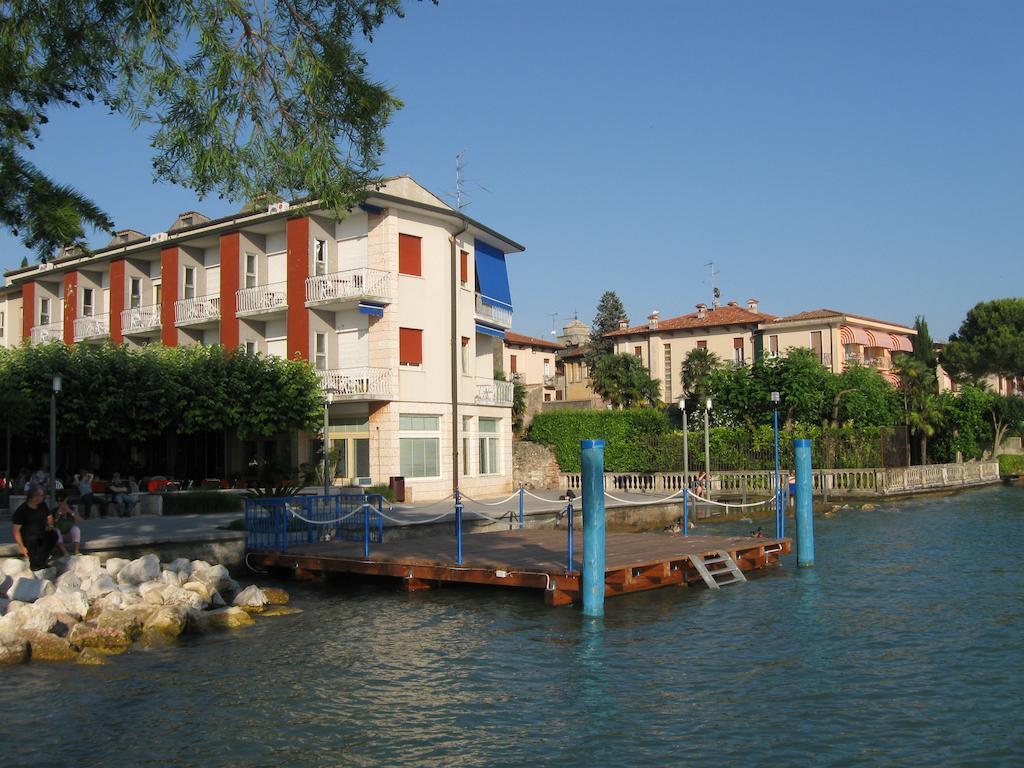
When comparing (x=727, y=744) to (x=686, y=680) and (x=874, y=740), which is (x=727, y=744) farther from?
(x=686, y=680)

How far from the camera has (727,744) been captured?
390 inches

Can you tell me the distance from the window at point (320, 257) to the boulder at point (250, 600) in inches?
841

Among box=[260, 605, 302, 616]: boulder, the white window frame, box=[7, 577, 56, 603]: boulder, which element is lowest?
box=[260, 605, 302, 616]: boulder

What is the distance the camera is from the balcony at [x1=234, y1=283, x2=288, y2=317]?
37844 millimetres

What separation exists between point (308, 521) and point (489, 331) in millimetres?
21481

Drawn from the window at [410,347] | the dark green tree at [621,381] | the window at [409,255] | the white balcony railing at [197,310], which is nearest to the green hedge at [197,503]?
the window at [410,347]

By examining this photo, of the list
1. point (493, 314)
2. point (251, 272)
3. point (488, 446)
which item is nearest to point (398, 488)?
point (488, 446)

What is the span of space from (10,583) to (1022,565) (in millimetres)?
20053

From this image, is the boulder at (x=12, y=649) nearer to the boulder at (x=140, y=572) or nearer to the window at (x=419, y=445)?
the boulder at (x=140, y=572)

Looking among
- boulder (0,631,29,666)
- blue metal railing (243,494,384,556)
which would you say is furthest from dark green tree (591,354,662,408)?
boulder (0,631,29,666)

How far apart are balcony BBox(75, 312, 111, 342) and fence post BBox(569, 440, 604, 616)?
34607mm

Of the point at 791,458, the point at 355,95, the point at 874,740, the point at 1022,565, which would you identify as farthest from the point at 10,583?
the point at 791,458

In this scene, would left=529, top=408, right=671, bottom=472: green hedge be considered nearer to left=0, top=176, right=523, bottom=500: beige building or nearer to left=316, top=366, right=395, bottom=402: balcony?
left=0, top=176, right=523, bottom=500: beige building

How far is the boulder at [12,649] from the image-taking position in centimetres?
1338
